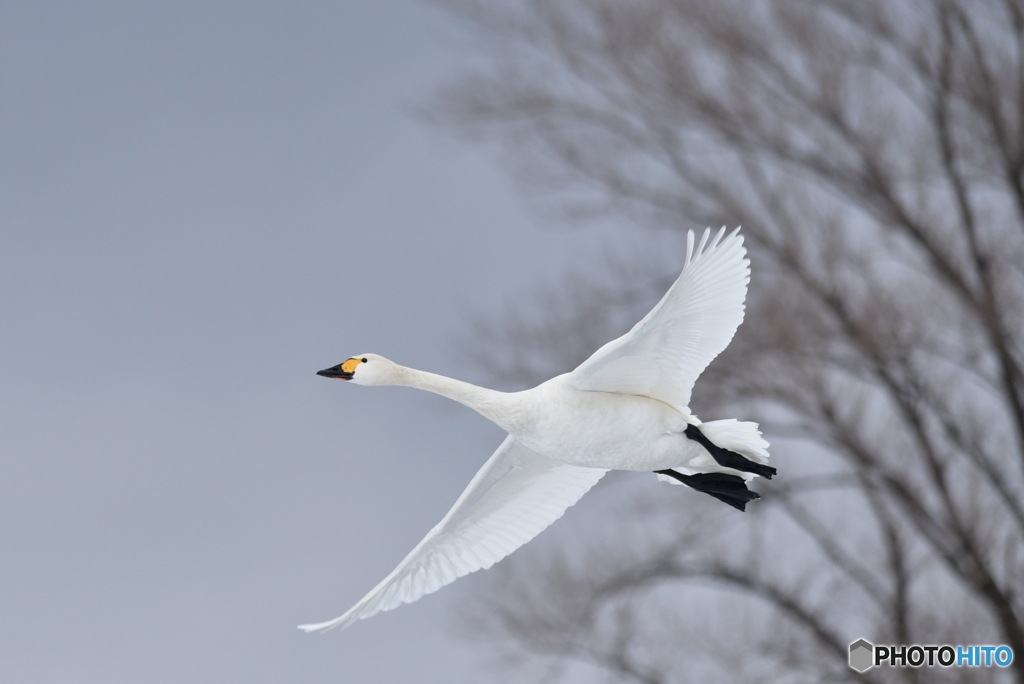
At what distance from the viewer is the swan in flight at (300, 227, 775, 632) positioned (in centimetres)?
296

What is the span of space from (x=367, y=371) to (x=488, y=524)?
78 cm

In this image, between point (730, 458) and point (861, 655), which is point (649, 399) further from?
point (861, 655)

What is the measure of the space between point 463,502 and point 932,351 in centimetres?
506

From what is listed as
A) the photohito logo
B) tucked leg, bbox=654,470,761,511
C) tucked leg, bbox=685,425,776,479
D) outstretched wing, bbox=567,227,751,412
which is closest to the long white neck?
outstretched wing, bbox=567,227,751,412

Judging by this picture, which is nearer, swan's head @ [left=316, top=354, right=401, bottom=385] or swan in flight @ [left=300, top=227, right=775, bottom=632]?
swan in flight @ [left=300, top=227, right=775, bottom=632]

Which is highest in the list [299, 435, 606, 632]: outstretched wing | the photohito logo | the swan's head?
the photohito logo

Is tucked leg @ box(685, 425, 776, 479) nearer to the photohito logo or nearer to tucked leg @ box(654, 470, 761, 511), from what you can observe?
tucked leg @ box(654, 470, 761, 511)

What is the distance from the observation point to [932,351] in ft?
25.3

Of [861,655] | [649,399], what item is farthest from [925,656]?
[649,399]

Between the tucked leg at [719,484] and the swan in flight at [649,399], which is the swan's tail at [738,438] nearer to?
the swan in flight at [649,399]

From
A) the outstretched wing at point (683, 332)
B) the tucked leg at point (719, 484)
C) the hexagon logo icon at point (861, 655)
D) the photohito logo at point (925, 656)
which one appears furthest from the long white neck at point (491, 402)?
the hexagon logo icon at point (861, 655)

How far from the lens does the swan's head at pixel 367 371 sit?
3258 mm

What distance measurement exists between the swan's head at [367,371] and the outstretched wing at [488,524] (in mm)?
534

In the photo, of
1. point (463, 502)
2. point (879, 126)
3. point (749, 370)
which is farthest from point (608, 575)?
point (463, 502)
